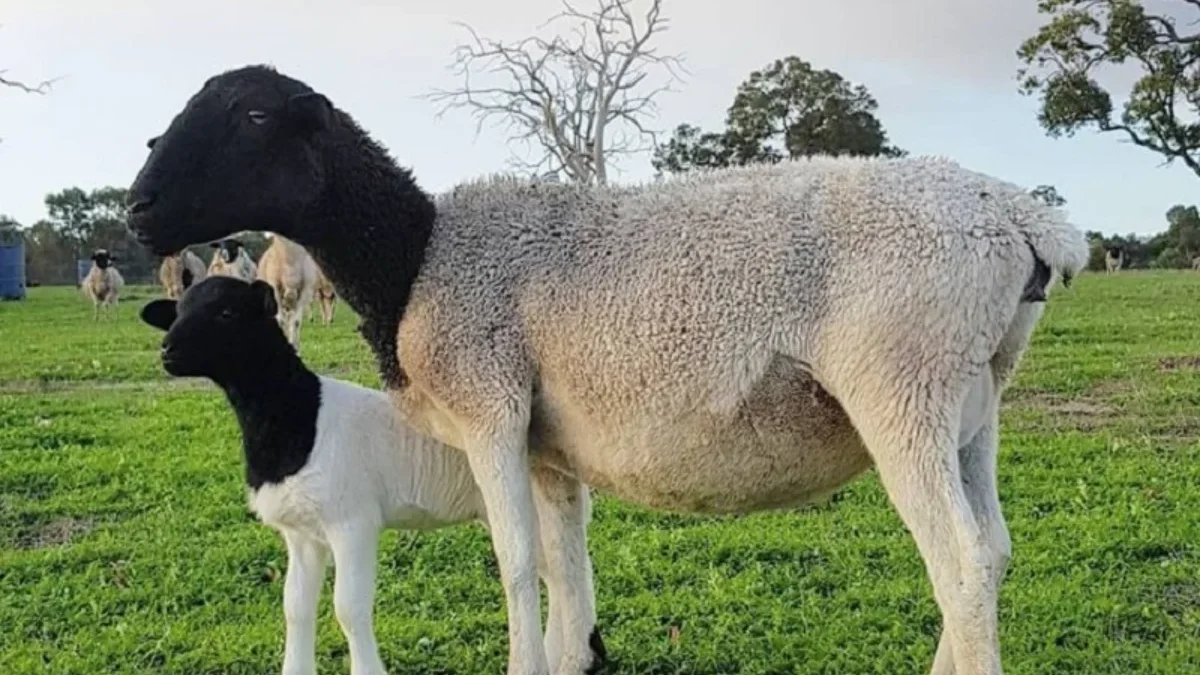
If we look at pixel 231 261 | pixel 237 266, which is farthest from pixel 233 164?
pixel 237 266

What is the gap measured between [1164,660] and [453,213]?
3.47 metres

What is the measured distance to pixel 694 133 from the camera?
40.6 m

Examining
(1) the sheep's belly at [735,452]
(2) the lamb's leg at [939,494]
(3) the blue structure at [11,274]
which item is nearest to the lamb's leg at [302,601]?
(1) the sheep's belly at [735,452]

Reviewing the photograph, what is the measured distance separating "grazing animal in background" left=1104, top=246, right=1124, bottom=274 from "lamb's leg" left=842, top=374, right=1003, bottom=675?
5308cm

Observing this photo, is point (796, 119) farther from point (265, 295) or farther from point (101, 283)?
point (265, 295)

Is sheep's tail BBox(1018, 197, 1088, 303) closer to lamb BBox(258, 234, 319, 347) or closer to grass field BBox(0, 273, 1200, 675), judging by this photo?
grass field BBox(0, 273, 1200, 675)

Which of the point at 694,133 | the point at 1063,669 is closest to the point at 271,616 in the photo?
the point at 1063,669

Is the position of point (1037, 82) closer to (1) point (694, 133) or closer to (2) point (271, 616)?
(1) point (694, 133)

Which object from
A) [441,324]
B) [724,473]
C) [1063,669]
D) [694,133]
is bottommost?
[1063,669]

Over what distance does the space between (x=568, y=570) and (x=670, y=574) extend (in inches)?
65.0

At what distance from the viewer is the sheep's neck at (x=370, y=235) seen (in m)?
4.70

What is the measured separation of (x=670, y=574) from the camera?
6809 mm

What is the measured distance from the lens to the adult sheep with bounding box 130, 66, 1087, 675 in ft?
12.8

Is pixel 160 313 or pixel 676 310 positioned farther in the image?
pixel 160 313
